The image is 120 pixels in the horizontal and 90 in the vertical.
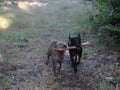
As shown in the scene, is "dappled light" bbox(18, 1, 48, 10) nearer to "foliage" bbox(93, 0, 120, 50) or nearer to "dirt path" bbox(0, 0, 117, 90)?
"dirt path" bbox(0, 0, 117, 90)

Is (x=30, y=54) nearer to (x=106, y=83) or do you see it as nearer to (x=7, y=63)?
(x=7, y=63)

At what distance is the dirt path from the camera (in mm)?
8438

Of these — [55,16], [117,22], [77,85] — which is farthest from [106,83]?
[55,16]

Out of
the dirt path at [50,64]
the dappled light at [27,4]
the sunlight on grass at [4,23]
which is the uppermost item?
the dappled light at [27,4]

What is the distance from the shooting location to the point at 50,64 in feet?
33.7

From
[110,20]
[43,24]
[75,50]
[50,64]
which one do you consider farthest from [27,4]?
[75,50]

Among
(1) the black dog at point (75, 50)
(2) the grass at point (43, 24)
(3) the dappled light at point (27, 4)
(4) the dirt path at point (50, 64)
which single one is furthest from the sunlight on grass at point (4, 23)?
(1) the black dog at point (75, 50)

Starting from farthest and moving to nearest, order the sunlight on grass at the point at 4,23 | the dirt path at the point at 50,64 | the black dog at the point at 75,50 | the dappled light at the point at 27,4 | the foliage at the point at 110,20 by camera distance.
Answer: the dappled light at the point at 27,4, the sunlight on grass at the point at 4,23, the foliage at the point at 110,20, the black dog at the point at 75,50, the dirt path at the point at 50,64

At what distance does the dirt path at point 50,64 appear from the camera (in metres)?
8.44

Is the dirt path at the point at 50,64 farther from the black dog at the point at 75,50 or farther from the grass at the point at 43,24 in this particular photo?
the black dog at the point at 75,50

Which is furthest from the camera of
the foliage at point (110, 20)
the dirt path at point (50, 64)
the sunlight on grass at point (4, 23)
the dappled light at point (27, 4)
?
the dappled light at point (27, 4)

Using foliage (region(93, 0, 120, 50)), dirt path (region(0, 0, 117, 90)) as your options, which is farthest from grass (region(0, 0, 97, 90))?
foliage (region(93, 0, 120, 50))

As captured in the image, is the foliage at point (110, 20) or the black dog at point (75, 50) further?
the foliage at point (110, 20)

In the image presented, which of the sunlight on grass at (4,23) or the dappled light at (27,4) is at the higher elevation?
the dappled light at (27,4)
